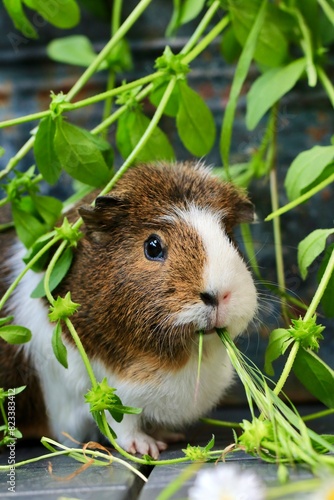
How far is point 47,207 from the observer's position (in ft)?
5.97

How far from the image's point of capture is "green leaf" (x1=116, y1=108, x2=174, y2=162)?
177 centimetres

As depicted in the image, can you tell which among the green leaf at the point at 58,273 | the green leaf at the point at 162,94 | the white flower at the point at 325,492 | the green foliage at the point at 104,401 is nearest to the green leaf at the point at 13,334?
the green leaf at the point at 58,273

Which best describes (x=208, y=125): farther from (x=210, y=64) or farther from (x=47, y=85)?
(x=47, y=85)

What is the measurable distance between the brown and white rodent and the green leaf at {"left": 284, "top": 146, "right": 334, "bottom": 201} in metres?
0.13

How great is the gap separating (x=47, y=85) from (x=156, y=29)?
454 millimetres

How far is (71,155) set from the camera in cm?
162

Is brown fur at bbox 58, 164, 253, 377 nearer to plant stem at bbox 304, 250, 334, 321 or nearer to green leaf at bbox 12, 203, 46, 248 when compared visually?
green leaf at bbox 12, 203, 46, 248

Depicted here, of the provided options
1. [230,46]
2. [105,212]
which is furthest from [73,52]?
[105,212]

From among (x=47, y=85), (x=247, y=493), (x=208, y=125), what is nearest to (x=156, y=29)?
(x=47, y=85)

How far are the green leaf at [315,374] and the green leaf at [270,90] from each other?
66cm

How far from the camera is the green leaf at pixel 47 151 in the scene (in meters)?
1.62

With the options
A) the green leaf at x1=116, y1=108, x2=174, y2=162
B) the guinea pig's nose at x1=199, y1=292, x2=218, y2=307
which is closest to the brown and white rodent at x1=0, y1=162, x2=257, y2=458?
the guinea pig's nose at x1=199, y1=292, x2=218, y2=307

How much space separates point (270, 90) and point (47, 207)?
67 cm

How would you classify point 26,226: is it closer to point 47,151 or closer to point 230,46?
point 47,151
